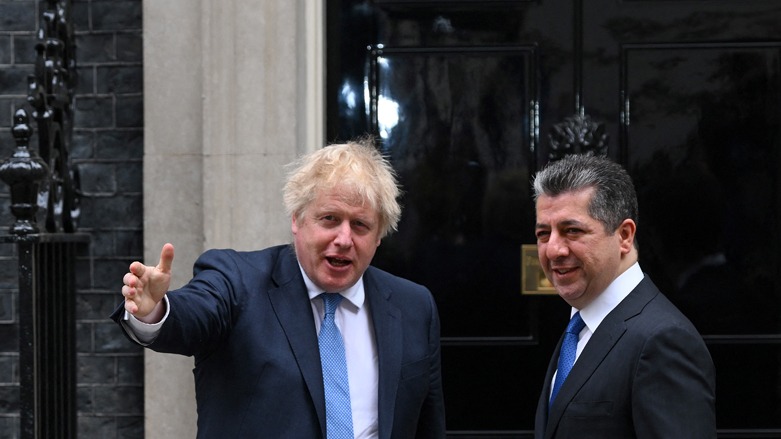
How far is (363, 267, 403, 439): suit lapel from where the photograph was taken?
3291 mm

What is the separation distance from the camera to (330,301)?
3396 mm

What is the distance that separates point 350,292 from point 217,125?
6.89 ft

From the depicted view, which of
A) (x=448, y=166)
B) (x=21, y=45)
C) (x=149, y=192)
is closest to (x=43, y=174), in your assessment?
(x=149, y=192)

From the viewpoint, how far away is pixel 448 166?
18.2 feet

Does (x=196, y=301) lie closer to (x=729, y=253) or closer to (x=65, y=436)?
(x=65, y=436)

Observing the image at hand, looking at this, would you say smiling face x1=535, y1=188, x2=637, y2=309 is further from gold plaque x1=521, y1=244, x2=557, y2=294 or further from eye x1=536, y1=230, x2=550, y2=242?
gold plaque x1=521, y1=244, x2=557, y2=294

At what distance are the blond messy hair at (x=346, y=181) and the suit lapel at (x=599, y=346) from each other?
0.73m

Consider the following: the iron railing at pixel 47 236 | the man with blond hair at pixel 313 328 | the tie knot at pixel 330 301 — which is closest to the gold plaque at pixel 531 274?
the iron railing at pixel 47 236

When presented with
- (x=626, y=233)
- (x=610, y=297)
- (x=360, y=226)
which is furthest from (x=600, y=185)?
(x=360, y=226)

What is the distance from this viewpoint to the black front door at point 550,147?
5.48 meters

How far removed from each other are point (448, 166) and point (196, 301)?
2.64 m

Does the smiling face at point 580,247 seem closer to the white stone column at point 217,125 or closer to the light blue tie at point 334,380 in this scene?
the light blue tie at point 334,380

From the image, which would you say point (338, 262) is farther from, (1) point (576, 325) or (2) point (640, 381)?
(2) point (640, 381)

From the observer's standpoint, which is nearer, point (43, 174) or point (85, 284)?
point (43, 174)
